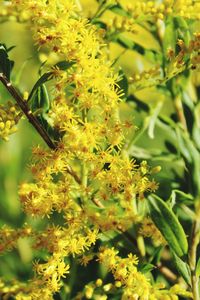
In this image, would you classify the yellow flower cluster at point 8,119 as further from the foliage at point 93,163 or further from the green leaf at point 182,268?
the green leaf at point 182,268

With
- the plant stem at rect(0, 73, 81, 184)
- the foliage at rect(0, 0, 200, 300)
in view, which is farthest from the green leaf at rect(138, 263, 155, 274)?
the plant stem at rect(0, 73, 81, 184)

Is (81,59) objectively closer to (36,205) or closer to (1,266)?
(36,205)

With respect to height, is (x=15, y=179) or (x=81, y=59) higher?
(x=81, y=59)

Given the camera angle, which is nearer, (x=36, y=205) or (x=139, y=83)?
(x=36, y=205)

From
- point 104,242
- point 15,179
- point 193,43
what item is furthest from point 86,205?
point 15,179

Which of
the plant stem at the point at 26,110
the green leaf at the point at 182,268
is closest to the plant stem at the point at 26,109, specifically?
the plant stem at the point at 26,110

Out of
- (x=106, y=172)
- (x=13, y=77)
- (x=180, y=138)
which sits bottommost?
(x=180, y=138)

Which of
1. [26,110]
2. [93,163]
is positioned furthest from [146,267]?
[26,110]

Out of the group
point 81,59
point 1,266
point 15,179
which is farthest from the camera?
point 15,179
